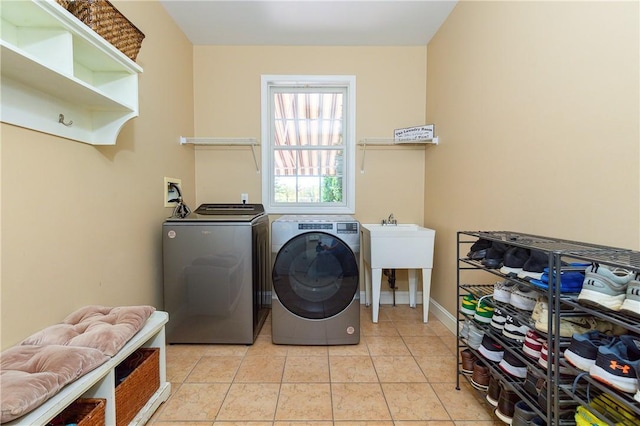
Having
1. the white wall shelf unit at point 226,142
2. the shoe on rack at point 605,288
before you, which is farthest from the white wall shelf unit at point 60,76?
the shoe on rack at point 605,288

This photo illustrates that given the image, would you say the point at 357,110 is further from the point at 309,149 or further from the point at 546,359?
the point at 546,359

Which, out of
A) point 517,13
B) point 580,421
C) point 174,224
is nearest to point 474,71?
point 517,13

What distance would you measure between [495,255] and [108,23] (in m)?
2.02

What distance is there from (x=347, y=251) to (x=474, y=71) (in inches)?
59.4

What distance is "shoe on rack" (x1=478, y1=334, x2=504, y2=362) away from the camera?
1.30 metres

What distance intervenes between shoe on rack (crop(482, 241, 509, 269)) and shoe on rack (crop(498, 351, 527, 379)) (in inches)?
14.3

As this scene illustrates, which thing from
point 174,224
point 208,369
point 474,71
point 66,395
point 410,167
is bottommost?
point 208,369

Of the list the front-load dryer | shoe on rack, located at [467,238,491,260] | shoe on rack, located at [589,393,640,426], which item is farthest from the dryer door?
shoe on rack, located at [589,393,640,426]

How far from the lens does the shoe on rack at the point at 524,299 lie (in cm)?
116

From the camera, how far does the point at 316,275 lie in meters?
2.07

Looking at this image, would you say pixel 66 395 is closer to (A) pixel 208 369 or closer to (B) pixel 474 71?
(A) pixel 208 369

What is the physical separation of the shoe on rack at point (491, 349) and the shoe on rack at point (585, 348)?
1.32 feet

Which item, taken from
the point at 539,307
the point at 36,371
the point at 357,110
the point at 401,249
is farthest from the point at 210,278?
the point at 357,110

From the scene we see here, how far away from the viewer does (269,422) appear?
4.51ft
